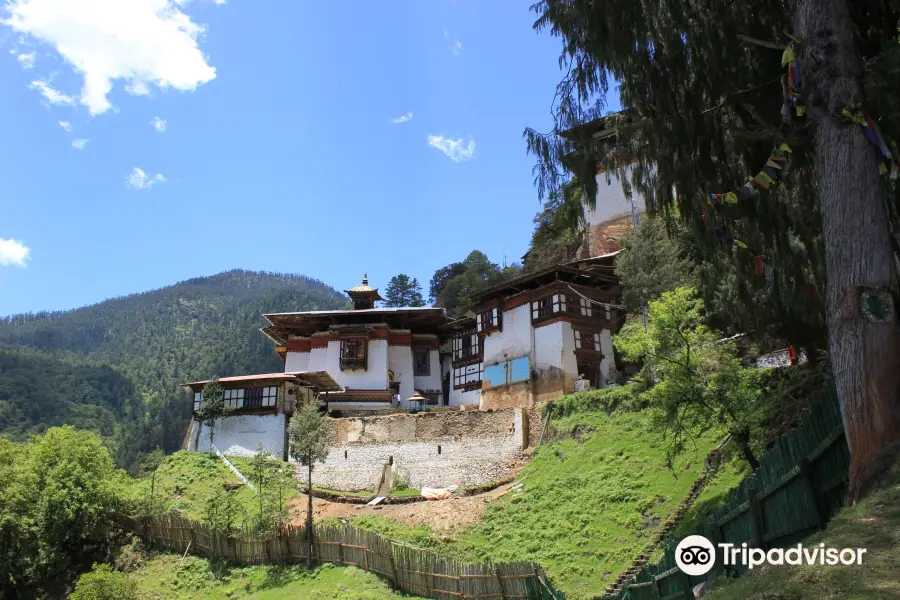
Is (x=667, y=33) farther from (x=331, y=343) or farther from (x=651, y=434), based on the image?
(x=331, y=343)

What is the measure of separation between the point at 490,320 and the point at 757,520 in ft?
114

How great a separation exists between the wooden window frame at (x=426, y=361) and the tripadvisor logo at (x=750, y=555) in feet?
137

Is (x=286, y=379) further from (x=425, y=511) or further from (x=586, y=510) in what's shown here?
(x=586, y=510)

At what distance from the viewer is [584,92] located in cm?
1413

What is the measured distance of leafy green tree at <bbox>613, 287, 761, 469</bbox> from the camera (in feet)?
61.5

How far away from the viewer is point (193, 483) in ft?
121

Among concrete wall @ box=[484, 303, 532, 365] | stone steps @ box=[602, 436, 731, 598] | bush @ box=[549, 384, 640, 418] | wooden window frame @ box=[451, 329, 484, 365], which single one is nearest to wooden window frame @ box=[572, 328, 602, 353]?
concrete wall @ box=[484, 303, 532, 365]

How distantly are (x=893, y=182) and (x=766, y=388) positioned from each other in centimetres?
1196

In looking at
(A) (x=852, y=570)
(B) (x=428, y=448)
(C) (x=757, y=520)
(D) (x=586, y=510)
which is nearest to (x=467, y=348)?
(B) (x=428, y=448)

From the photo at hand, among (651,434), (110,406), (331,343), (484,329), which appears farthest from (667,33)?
(110,406)

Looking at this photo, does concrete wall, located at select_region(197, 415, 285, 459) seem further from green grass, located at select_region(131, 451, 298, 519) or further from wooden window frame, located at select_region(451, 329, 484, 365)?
wooden window frame, located at select_region(451, 329, 484, 365)

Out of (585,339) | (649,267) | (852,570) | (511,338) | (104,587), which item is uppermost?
(649,267)

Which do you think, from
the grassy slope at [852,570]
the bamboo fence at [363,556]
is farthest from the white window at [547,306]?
the grassy slope at [852,570]

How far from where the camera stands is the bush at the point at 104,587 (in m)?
24.8
